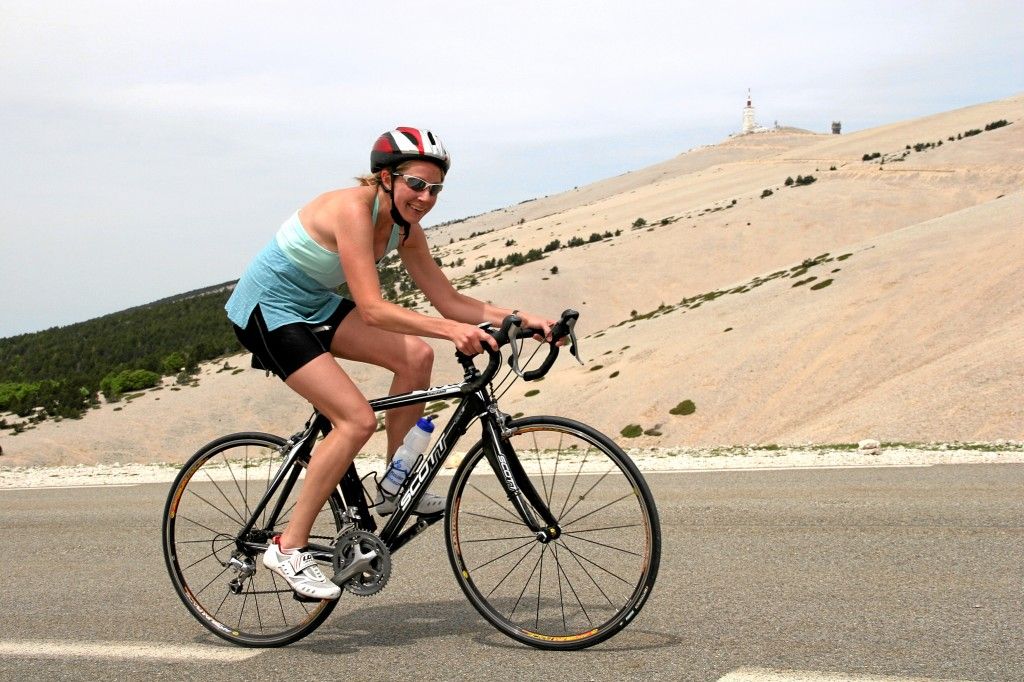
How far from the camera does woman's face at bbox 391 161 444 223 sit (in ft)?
14.2

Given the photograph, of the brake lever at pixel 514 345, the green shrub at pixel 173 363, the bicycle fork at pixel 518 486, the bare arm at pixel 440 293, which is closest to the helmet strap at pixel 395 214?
the bare arm at pixel 440 293

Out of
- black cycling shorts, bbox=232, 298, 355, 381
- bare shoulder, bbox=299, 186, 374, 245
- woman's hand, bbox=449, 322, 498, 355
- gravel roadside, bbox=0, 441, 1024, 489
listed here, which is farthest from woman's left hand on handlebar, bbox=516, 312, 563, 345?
gravel roadside, bbox=0, 441, 1024, 489

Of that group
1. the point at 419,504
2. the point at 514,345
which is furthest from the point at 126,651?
the point at 514,345

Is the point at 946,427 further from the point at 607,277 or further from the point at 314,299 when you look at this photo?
the point at 607,277

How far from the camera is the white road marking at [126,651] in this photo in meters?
4.59

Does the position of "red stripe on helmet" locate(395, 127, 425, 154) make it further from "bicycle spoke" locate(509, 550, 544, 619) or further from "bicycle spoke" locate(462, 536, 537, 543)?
"bicycle spoke" locate(509, 550, 544, 619)

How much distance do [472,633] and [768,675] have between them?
1.46 metres

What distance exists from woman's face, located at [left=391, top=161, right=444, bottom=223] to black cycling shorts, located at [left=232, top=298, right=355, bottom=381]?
59cm

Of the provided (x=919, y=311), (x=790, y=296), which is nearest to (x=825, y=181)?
(x=790, y=296)

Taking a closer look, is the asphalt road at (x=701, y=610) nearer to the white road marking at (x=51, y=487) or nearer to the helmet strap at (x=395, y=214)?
the helmet strap at (x=395, y=214)

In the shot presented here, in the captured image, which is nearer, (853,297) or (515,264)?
(853,297)

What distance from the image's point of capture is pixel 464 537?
178 inches

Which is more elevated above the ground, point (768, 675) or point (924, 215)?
point (768, 675)

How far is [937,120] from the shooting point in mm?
119688
